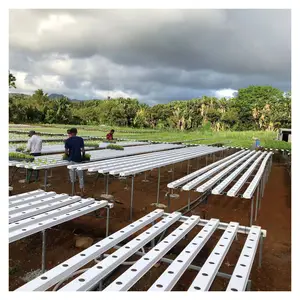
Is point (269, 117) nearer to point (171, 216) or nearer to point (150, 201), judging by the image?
point (150, 201)

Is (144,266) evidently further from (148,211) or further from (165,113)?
(165,113)

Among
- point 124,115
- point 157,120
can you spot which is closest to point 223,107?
point 157,120

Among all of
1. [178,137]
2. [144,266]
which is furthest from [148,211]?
[178,137]

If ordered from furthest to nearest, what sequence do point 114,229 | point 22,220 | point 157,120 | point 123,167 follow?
point 157,120
point 123,167
point 114,229
point 22,220

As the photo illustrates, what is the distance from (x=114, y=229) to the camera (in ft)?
13.5

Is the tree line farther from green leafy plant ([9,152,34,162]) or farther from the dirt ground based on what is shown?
green leafy plant ([9,152,34,162])

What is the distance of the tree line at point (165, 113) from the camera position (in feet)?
83.1

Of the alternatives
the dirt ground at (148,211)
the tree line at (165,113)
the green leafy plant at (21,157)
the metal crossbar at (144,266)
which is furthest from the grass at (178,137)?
the metal crossbar at (144,266)

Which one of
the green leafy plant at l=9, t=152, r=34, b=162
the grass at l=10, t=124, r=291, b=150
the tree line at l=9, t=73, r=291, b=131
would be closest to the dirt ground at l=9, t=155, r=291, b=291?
the green leafy plant at l=9, t=152, r=34, b=162

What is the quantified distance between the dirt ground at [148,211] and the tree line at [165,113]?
17449 mm

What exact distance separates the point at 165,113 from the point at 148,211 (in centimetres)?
2868
